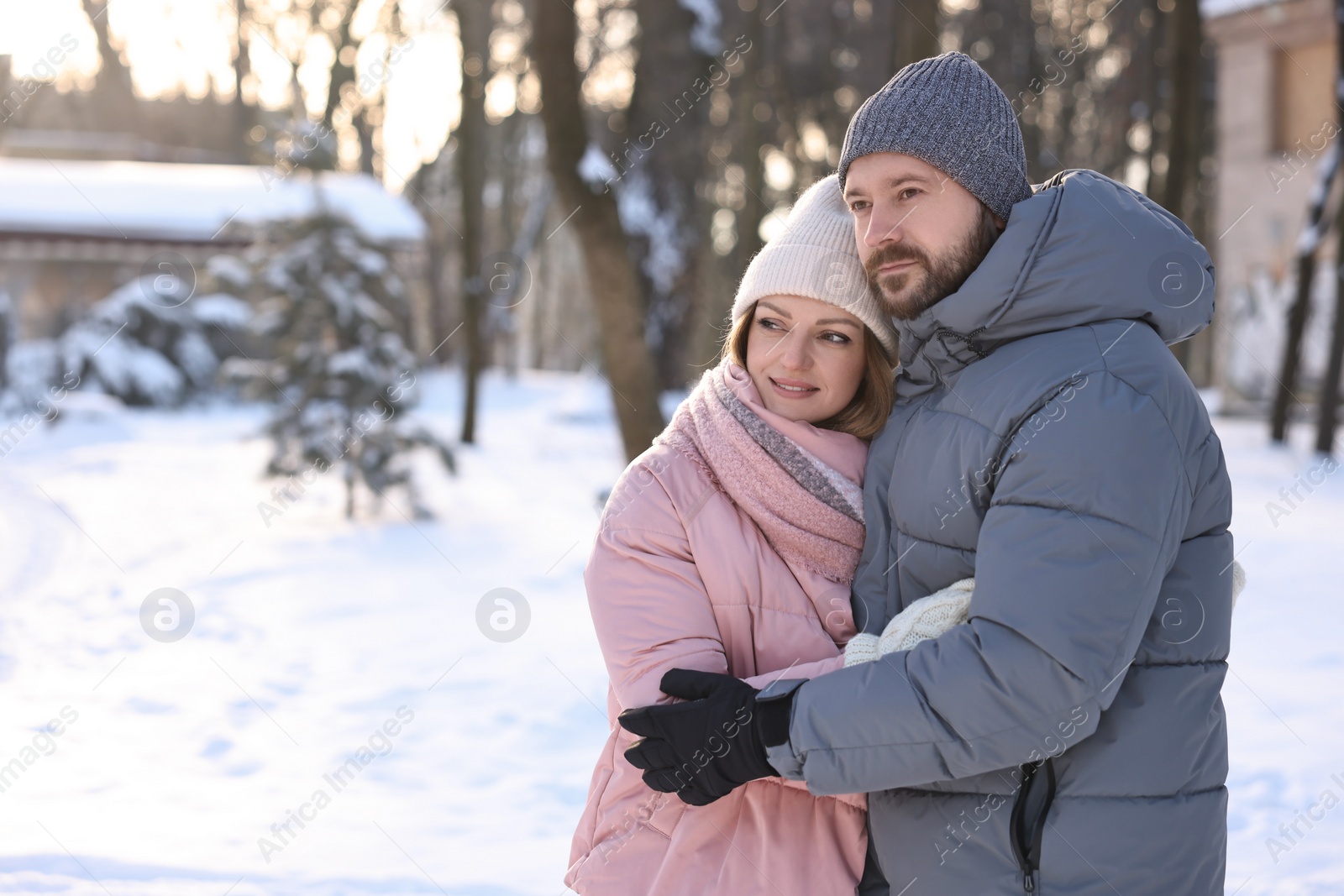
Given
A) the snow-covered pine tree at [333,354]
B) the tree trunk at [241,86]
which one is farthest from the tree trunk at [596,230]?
the tree trunk at [241,86]

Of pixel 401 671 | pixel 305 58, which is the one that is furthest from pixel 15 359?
pixel 401 671

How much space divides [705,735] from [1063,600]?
2.19 feet

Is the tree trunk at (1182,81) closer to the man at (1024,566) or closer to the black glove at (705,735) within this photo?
the man at (1024,566)

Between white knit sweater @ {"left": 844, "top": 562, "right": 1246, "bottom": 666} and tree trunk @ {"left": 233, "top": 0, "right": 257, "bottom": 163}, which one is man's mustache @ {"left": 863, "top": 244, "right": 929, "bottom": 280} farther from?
tree trunk @ {"left": 233, "top": 0, "right": 257, "bottom": 163}

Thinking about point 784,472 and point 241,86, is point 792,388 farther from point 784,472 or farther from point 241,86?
point 241,86

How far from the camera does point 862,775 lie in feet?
6.21

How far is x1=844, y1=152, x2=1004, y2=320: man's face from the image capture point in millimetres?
2152

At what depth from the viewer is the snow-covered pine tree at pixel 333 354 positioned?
375 inches

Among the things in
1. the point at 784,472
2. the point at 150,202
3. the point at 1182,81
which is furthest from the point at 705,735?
the point at 150,202

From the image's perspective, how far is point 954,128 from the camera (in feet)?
6.98

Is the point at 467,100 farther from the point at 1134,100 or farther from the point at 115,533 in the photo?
the point at 1134,100

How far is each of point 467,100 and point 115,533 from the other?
5949 mm

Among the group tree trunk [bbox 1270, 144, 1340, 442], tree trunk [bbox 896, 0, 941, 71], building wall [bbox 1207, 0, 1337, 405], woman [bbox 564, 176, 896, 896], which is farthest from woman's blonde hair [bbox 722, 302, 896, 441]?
building wall [bbox 1207, 0, 1337, 405]
